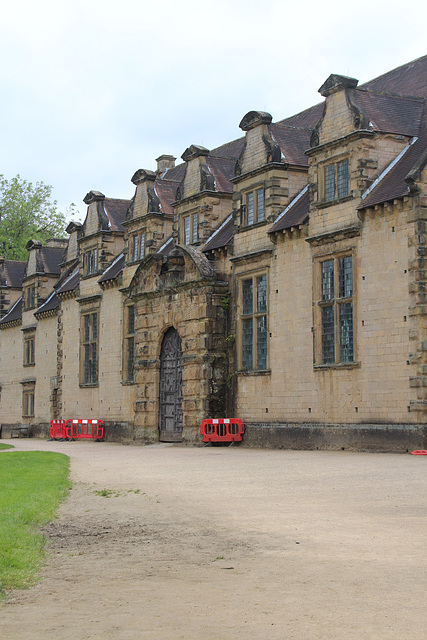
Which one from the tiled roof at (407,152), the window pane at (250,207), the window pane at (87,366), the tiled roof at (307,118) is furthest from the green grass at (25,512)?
the window pane at (87,366)

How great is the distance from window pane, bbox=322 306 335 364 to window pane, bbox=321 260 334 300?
363 mm

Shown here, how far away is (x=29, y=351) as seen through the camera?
50.7 metres

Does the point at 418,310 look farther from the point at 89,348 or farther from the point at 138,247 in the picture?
the point at 89,348

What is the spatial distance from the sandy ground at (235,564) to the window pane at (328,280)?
11.0m

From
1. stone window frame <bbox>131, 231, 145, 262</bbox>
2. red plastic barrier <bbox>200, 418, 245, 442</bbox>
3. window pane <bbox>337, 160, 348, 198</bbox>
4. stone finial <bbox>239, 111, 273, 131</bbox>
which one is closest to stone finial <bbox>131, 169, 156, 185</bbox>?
stone window frame <bbox>131, 231, 145, 262</bbox>

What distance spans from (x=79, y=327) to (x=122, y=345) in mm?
4930

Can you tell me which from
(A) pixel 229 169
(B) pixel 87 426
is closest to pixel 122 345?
(B) pixel 87 426

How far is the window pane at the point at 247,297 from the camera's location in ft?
94.9

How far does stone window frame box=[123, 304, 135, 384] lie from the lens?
37031 millimetres

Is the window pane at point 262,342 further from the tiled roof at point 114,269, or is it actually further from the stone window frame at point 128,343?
the tiled roof at point 114,269

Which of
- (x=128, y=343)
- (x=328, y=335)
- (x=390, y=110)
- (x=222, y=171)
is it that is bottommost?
(x=328, y=335)

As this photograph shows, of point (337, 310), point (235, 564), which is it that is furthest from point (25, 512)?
point (337, 310)

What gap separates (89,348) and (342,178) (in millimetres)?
18790

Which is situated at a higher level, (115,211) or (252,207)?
(115,211)
